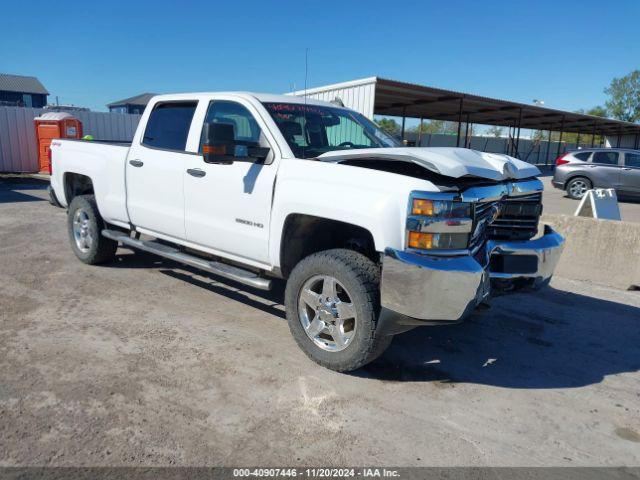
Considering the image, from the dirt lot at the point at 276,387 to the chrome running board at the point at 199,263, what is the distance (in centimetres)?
47

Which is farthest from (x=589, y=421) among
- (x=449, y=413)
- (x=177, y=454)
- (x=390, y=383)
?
(x=177, y=454)

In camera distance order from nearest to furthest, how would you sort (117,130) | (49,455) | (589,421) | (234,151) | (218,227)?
1. (49,455)
2. (589,421)
3. (234,151)
4. (218,227)
5. (117,130)

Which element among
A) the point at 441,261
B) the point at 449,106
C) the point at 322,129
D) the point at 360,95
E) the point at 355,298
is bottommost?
the point at 355,298

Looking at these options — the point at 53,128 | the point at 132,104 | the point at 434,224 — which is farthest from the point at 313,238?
the point at 132,104

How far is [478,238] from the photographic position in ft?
11.9

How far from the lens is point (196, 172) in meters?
4.64

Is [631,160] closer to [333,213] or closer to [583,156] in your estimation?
[583,156]

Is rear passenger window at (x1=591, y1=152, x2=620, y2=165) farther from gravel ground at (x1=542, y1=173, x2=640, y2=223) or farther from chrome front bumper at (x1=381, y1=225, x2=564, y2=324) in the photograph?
chrome front bumper at (x1=381, y1=225, x2=564, y2=324)

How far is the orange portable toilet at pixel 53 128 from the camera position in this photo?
613 inches

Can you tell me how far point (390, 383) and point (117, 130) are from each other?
18.2 meters

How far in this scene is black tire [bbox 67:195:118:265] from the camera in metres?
6.06

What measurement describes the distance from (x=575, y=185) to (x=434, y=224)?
15091 millimetres

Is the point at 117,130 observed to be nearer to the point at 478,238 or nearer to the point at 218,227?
the point at 218,227

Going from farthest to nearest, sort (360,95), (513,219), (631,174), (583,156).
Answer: (583,156), (631,174), (360,95), (513,219)
